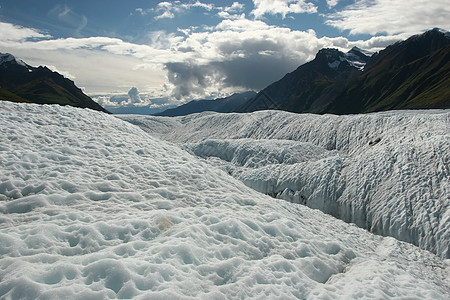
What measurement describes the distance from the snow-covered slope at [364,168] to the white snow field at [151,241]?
13.1 ft

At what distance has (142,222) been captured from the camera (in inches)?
449

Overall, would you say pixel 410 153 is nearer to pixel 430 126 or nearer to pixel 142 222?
pixel 430 126

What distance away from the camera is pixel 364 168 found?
30031 millimetres

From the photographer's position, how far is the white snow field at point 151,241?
8.25m

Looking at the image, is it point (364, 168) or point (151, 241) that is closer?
point (151, 241)

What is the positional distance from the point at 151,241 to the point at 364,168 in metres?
25.9

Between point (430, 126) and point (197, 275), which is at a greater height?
point (430, 126)

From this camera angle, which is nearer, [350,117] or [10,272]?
[10,272]

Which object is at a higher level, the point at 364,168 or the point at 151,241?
the point at 151,241

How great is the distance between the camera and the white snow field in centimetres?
825

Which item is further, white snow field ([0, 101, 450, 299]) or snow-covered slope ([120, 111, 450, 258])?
snow-covered slope ([120, 111, 450, 258])

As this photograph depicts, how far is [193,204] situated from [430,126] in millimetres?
31167

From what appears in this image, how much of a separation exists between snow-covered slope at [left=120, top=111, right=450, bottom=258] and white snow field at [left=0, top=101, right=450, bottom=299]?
13.1ft

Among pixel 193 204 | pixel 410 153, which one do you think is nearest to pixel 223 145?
pixel 410 153
